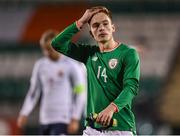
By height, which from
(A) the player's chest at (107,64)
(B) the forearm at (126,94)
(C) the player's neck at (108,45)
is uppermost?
(C) the player's neck at (108,45)

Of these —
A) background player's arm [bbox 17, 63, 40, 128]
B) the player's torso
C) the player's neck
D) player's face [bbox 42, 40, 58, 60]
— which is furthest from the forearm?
background player's arm [bbox 17, 63, 40, 128]

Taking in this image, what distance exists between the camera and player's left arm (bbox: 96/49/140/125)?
5191mm

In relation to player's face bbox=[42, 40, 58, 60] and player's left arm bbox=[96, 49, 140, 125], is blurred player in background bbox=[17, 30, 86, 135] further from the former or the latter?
player's left arm bbox=[96, 49, 140, 125]

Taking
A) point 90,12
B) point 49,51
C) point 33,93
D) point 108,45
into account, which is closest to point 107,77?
point 108,45

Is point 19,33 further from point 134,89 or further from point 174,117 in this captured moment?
point 134,89

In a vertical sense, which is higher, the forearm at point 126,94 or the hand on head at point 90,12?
the hand on head at point 90,12

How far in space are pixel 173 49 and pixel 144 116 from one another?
4.49m

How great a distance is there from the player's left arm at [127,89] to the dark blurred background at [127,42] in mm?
12790

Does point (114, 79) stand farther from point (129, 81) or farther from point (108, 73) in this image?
point (129, 81)

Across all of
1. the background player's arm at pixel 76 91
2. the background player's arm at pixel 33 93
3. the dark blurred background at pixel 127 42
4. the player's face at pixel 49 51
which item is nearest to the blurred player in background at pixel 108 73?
the player's face at pixel 49 51

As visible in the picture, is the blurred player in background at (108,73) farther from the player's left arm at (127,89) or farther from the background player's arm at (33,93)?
the background player's arm at (33,93)

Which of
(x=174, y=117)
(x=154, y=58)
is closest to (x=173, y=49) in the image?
(x=154, y=58)

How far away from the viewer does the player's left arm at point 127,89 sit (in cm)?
519

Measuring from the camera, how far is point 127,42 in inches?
947
